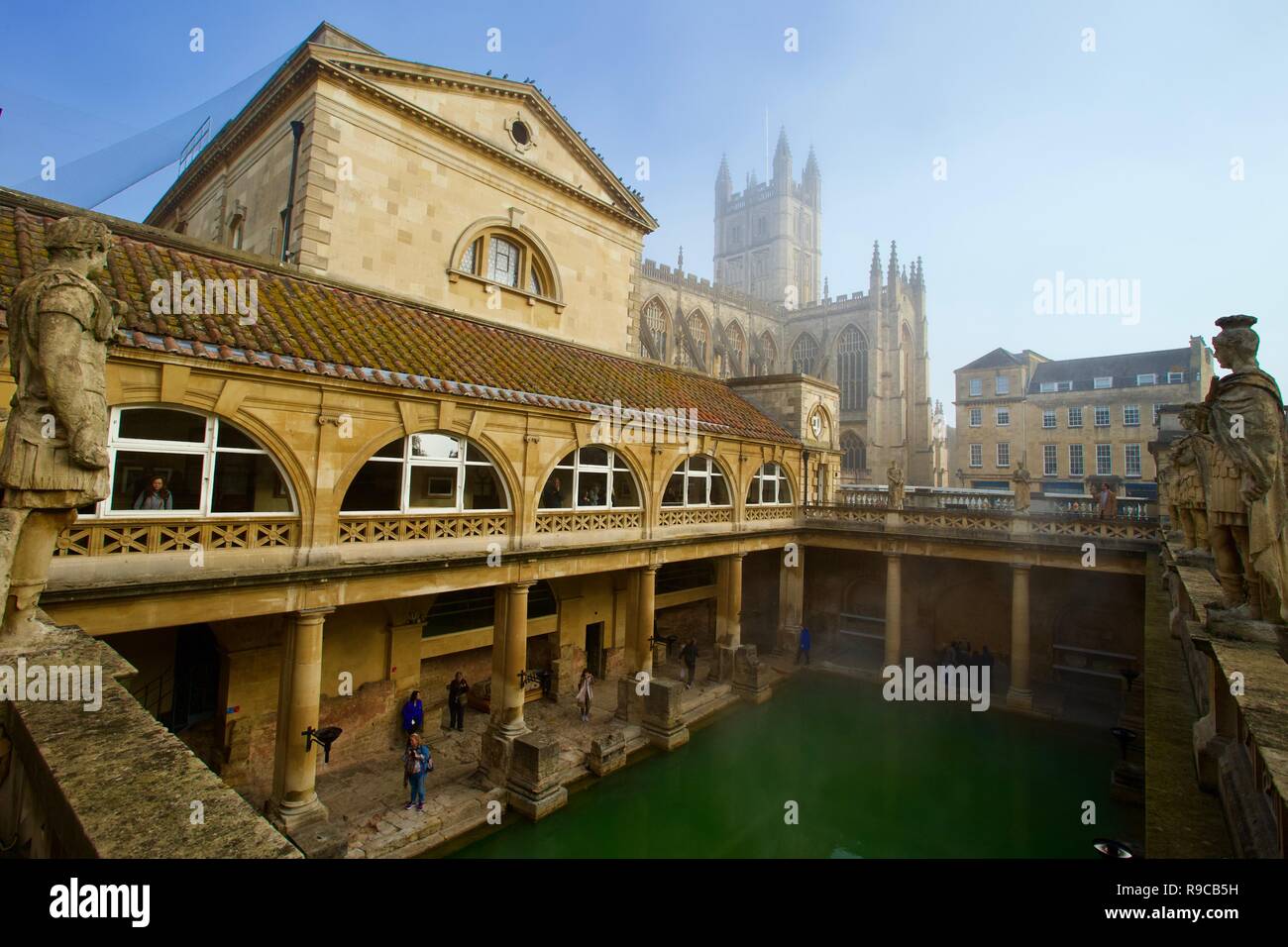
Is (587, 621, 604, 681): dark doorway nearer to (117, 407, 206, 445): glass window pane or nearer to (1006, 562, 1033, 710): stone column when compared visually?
(117, 407, 206, 445): glass window pane

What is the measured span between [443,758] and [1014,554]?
17200mm

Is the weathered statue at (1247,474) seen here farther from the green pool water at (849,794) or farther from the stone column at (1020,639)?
the stone column at (1020,639)

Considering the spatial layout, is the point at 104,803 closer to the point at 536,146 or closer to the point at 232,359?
the point at 232,359

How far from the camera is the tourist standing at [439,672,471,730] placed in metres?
15.4

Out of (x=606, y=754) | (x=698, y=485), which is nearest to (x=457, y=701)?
(x=606, y=754)

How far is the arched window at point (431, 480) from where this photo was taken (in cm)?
1284

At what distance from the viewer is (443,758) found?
14.1m

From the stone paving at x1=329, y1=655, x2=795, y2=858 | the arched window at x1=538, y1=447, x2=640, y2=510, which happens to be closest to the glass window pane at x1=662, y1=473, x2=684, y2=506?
the arched window at x1=538, y1=447, x2=640, y2=510

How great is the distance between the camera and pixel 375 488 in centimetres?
1588

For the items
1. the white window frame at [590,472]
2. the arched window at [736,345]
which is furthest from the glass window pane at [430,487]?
the arched window at [736,345]

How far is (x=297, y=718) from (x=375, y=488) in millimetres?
6819

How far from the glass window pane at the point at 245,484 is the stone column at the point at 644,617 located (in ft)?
29.5
